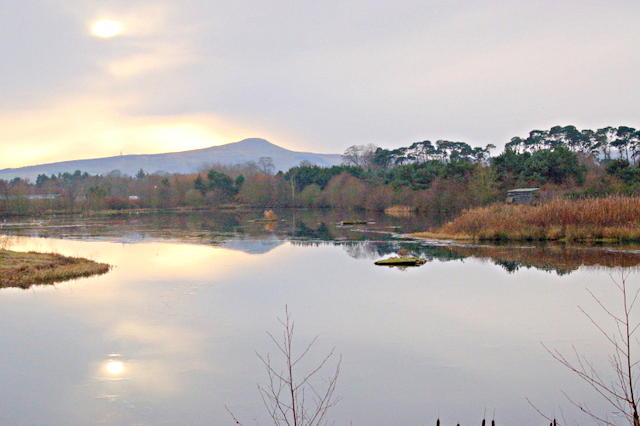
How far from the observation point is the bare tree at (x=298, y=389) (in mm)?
7465

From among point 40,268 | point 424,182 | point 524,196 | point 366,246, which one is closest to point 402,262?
point 366,246

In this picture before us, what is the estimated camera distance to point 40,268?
1959 centimetres

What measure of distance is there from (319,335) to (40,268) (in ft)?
41.2

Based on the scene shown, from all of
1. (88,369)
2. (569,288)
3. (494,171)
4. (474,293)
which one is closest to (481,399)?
(88,369)

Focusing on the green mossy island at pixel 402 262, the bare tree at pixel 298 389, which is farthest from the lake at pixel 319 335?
the green mossy island at pixel 402 262

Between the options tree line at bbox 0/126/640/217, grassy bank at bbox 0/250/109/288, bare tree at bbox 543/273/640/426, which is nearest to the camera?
bare tree at bbox 543/273/640/426

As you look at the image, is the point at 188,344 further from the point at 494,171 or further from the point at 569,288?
the point at 494,171

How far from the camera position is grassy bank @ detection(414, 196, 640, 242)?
2620 centimetres

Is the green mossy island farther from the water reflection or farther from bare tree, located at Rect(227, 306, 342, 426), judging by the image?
bare tree, located at Rect(227, 306, 342, 426)

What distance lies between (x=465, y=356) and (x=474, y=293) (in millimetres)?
6117

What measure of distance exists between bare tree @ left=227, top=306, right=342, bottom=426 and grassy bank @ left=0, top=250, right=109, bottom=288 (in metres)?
11.2

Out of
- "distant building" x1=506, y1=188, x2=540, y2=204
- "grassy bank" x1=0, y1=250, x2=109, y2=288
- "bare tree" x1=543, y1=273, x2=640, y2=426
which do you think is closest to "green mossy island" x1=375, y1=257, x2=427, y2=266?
"bare tree" x1=543, y1=273, x2=640, y2=426

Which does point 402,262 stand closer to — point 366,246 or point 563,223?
point 366,246

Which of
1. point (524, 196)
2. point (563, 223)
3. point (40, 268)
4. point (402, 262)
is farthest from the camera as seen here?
point (524, 196)
